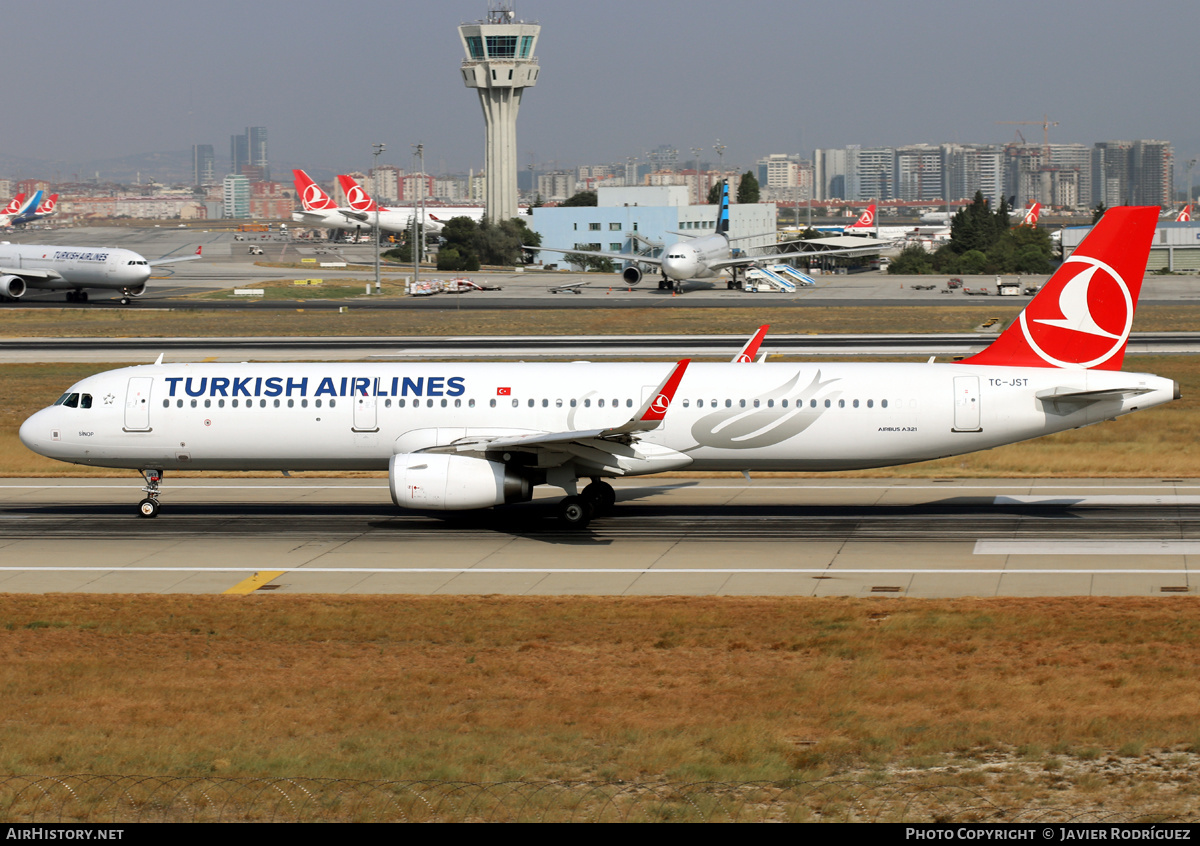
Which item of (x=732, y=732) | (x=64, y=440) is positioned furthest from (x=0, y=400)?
(x=732, y=732)

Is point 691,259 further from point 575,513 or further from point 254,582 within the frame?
point 254,582

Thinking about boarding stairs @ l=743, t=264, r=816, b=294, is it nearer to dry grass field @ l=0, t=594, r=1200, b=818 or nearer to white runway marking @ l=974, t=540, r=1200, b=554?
white runway marking @ l=974, t=540, r=1200, b=554

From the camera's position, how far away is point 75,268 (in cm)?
10969

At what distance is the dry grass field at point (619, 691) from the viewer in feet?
48.5

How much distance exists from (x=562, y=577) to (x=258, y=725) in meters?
10.9

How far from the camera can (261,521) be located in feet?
A: 111

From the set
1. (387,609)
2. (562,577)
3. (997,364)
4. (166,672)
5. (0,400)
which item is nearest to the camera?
(166,672)

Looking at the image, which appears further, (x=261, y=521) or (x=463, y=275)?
(x=463, y=275)

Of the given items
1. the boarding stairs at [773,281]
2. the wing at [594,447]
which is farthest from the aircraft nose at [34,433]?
the boarding stairs at [773,281]

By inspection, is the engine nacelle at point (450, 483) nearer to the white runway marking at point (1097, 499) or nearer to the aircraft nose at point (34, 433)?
the aircraft nose at point (34, 433)

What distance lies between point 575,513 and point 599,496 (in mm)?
1875

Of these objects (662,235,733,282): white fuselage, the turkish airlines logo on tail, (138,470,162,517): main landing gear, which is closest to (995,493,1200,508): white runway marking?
the turkish airlines logo on tail
